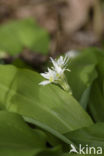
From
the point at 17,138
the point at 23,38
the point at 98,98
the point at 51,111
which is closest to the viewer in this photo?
the point at 17,138

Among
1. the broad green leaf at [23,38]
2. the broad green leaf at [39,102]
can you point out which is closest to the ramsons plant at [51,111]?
the broad green leaf at [39,102]

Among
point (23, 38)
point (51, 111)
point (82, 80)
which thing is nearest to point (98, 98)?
point (82, 80)

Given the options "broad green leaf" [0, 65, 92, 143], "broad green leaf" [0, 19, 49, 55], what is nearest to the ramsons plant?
"broad green leaf" [0, 65, 92, 143]

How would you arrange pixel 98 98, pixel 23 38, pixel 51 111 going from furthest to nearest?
pixel 23 38, pixel 98 98, pixel 51 111

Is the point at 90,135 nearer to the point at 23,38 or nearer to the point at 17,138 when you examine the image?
the point at 17,138

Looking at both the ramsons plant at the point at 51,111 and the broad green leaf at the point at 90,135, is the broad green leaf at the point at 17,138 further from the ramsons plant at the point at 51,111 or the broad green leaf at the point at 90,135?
the broad green leaf at the point at 90,135

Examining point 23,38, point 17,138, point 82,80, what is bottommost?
point 17,138

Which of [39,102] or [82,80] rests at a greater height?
[82,80]
